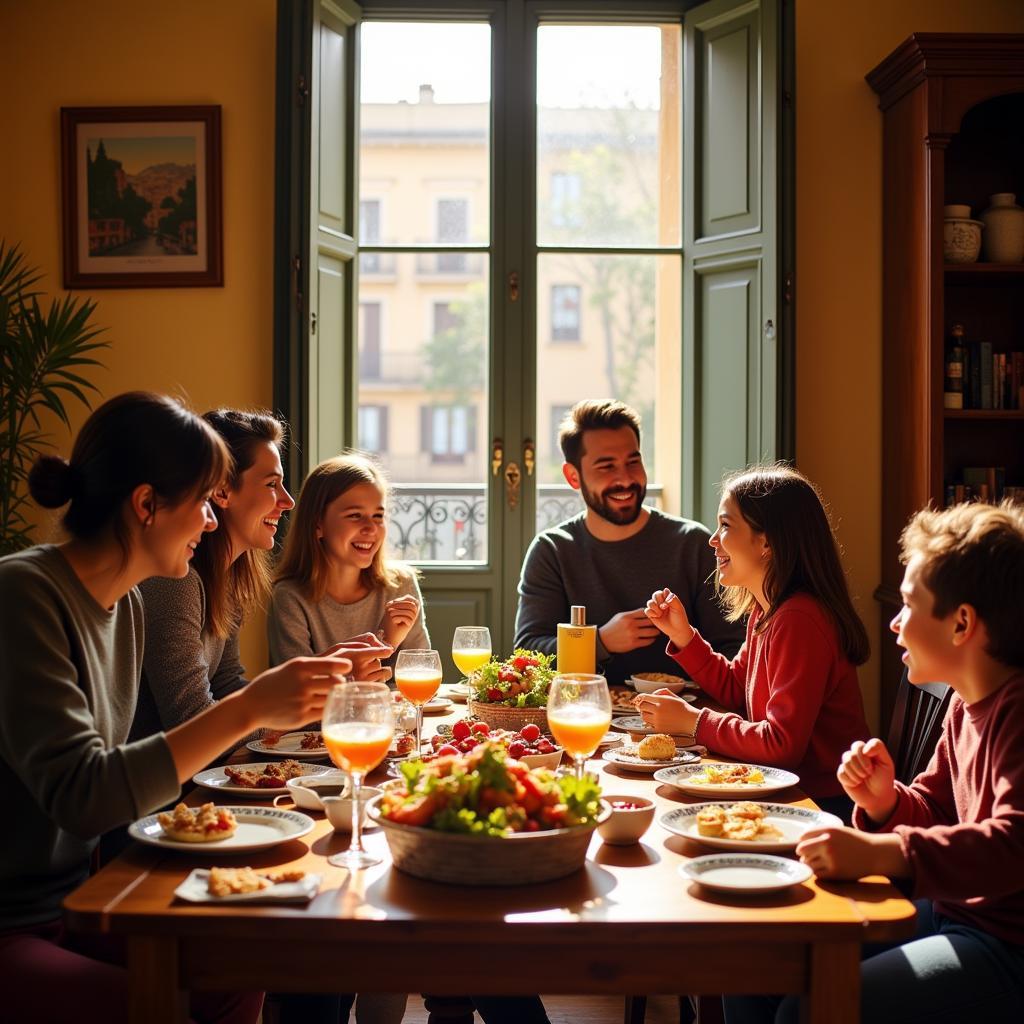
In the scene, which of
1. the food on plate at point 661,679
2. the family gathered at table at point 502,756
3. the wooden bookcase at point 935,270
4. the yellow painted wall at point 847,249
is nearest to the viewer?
the family gathered at table at point 502,756

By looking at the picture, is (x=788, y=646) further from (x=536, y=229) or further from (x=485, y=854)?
(x=536, y=229)

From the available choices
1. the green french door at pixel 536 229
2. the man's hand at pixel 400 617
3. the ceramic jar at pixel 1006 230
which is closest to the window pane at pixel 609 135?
the green french door at pixel 536 229

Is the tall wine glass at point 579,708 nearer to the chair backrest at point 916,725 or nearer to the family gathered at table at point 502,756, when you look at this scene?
the family gathered at table at point 502,756

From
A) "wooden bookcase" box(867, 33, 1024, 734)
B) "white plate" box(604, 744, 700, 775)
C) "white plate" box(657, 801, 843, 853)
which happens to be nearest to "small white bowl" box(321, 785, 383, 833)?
"white plate" box(657, 801, 843, 853)

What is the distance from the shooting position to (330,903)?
1341mm

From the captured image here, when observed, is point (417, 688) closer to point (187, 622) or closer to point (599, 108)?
point (187, 622)

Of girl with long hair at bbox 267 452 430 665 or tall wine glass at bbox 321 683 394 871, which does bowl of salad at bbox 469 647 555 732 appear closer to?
girl with long hair at bbox 267 452 430 665

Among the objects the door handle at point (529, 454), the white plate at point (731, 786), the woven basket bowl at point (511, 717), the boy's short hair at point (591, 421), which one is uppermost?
the boy's short hair at point (591, 421)

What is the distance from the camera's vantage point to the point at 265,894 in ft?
4.38

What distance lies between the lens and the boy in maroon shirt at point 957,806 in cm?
148

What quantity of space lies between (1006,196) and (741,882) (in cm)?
301

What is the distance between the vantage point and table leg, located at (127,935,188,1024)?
130cm

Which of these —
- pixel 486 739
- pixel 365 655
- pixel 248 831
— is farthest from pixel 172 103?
pixel 248 831

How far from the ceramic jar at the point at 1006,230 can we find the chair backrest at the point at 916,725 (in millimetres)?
1971
